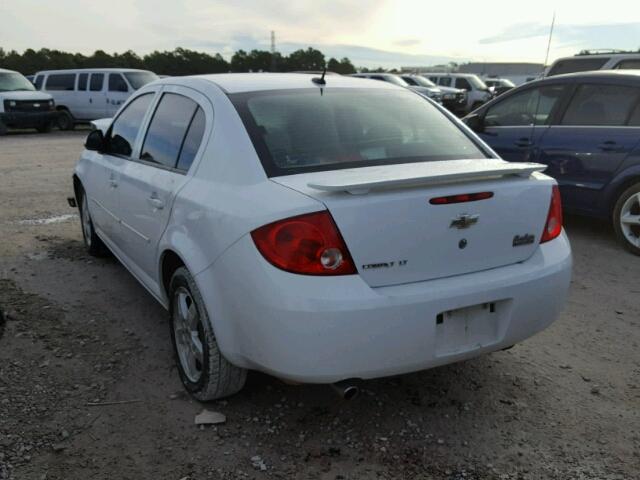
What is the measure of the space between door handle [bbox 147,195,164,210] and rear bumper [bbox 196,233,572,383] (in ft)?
2.35

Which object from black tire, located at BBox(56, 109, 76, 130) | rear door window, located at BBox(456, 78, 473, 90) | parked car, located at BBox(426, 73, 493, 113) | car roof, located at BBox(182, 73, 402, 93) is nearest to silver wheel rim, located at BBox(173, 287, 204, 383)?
car roof, located at BBox(182, 73, 402, 93)

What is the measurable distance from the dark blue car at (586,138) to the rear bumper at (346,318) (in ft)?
11.4

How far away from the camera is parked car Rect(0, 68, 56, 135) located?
18.2 metres

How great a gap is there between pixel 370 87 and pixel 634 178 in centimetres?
328

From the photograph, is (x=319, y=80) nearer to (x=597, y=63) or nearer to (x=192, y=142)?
(x=192, y=142)

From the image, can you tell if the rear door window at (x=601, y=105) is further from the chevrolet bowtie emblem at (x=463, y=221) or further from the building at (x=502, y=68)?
the building at (x=502, y=68)

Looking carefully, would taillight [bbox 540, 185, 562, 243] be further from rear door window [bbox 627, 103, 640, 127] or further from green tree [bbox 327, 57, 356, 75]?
green tree [bbox 327, 57, 356, 75]

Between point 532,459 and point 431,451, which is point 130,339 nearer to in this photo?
point 431,451

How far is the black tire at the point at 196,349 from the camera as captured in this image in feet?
9.32

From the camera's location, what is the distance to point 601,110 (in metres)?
5.88

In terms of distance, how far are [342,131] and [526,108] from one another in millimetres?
4236

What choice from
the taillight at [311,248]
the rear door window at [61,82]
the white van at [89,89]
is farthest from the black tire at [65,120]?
the taillight at [311,248]

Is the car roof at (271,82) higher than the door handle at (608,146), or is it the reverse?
the car roof at (271,82)

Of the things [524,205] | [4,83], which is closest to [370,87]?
[524,205]
